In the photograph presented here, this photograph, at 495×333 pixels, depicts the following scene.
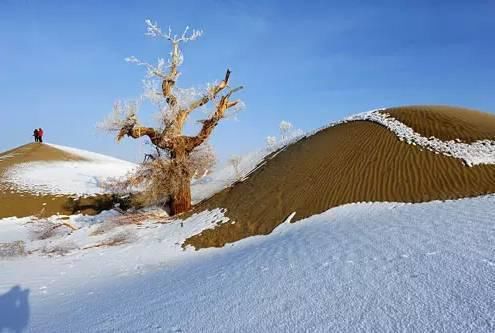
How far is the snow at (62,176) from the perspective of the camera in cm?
2683

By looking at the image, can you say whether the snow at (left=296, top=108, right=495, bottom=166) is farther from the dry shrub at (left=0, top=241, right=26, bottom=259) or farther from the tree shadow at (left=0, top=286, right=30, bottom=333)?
the dry shrub at (left=0, top=241, right=26, bottom=259)

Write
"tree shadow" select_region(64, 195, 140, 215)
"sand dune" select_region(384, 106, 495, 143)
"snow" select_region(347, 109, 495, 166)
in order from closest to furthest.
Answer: "snow" select_region(347, 109, 495, 166), "sand dune" select_region(384, 106, 495, 143), "tree shadow" select_region(64, 195, 140, 215)

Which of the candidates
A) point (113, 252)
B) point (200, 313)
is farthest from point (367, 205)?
point (113, 252)

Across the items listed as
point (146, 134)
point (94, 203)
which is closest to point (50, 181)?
point (94, 203)

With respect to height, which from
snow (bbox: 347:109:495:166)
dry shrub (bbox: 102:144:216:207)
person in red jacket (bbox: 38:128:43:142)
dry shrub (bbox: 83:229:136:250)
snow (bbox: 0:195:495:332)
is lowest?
snow (bbox: 0:195:495:332)

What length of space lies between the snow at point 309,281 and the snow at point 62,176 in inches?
649

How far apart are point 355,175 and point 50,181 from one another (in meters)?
23.4

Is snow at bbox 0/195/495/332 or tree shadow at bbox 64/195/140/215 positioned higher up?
tree shadow at bbox 64/195/140/215

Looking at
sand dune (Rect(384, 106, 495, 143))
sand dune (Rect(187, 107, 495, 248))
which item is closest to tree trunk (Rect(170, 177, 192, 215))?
sand dune (Rect(187, 107, 495, 248))

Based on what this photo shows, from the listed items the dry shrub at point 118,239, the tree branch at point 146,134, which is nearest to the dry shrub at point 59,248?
the dry shrub at point 118,239

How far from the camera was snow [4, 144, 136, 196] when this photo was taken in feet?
88.0

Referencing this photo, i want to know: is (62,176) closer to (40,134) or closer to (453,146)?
(40,134)

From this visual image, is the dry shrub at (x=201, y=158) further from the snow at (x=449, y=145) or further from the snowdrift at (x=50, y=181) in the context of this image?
the snowdrift at (x=50, y=181)

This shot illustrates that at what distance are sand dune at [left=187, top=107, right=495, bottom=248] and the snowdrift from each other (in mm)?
12356
